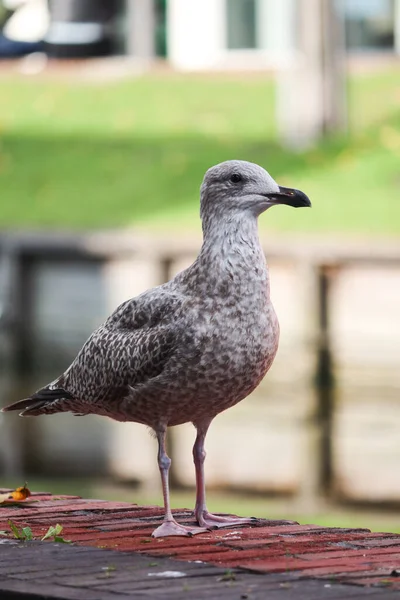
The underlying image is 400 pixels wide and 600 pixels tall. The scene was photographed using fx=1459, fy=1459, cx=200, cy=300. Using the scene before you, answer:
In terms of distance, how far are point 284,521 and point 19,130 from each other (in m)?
17.2

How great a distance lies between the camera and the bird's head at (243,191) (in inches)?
210

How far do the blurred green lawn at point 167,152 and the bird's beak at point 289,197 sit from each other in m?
10.9

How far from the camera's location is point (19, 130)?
22.2 m

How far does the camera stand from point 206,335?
522 centimetres

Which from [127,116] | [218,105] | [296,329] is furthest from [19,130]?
[296,329]

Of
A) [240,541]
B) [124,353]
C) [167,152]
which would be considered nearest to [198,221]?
[167,152]

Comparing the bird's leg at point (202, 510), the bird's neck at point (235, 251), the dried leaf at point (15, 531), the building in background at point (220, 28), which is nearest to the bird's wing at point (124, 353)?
the bird's neck at point (235, 251)

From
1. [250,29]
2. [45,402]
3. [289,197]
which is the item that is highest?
[250,29]

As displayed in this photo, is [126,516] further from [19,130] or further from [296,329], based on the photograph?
[19,130]

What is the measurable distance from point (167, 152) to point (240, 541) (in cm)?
1559

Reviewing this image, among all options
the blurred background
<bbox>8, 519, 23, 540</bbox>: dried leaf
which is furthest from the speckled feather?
the blurred background

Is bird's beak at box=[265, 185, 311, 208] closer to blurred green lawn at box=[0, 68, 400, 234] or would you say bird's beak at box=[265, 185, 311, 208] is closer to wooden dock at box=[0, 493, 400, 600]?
wooden dock at box=[0, 493, 400, 600]

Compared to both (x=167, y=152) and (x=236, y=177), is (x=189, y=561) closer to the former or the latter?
(x=236, y=177)

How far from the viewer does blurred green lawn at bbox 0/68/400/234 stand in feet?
57.4
